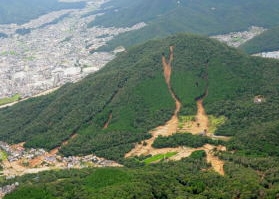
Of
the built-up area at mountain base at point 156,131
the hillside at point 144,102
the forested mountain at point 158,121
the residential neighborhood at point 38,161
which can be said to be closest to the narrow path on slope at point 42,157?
the residential neighborhood at point 38,161

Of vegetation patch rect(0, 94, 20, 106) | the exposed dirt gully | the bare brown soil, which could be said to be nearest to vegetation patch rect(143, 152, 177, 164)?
the exposed dirt gully

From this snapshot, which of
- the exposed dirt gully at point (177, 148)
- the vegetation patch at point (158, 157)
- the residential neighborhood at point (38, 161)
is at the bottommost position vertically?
the residential neighborhood at point (38, 161)

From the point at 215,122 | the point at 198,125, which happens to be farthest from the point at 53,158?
the point at 215,122

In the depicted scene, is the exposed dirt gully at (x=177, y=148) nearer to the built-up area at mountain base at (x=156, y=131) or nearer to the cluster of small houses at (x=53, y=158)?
the built-up area at mountain base at (x=156, y=131)

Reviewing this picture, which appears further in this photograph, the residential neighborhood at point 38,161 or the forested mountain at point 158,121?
the residential neighborhood at point 38,161

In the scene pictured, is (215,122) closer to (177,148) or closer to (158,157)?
(177,148)

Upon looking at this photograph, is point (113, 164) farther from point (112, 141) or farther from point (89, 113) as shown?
point (89, 113)
